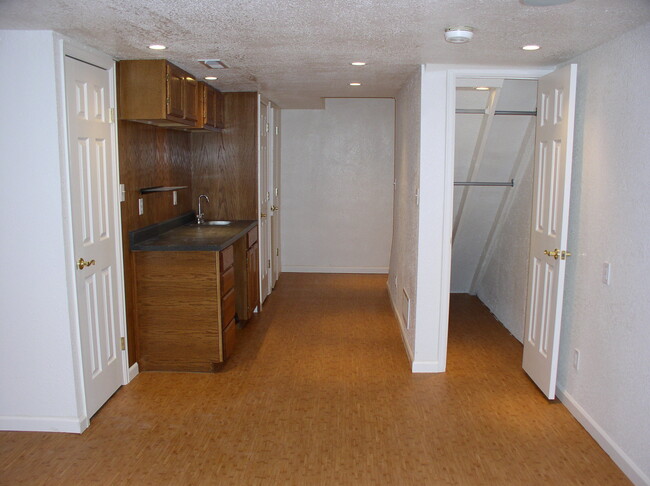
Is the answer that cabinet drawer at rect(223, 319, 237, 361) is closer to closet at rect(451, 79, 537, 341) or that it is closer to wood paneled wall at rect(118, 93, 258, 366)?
wood paneled wall at rect(118, 93, 258, 366)

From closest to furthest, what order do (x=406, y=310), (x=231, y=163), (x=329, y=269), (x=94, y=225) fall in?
(x=94, y=225)
(x=406, y=310)
(x=231, y=163)
(x=329, y=269)

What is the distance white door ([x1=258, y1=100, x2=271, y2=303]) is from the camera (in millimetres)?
5535

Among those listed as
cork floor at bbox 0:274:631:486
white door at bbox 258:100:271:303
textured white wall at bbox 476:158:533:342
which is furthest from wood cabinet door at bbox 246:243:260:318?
textured white wall at bbox 476:158:533:342

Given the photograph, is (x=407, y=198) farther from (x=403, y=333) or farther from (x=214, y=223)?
(x=214, y=223)

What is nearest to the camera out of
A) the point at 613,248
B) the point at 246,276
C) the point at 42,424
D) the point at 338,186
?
the point at 613,248

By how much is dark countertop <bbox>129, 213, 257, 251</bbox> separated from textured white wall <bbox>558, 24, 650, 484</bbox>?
227cm

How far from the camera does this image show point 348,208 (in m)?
7.44

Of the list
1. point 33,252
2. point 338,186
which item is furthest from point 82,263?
point 338,186

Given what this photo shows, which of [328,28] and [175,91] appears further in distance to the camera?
[175,91]

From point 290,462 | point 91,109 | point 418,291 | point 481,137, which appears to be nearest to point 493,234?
point 481,137

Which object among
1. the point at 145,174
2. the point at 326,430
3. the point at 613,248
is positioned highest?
the point at 145,174

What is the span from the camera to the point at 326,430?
124 inches

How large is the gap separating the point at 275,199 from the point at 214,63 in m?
2.90

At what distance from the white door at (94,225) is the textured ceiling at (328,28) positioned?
0.27 metres
